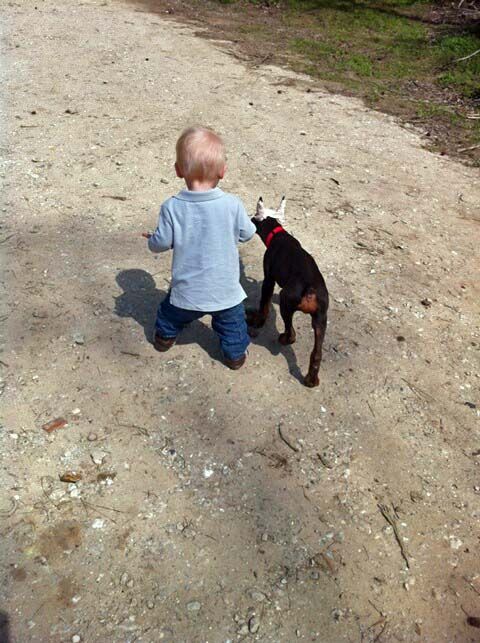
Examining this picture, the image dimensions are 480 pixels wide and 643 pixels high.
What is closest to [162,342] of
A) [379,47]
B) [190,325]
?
[190,325]

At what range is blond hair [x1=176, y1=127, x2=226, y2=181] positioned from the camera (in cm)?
291

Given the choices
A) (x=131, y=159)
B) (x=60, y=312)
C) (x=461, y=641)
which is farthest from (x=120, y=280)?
(x=461, y=641)

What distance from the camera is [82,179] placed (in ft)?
18.4

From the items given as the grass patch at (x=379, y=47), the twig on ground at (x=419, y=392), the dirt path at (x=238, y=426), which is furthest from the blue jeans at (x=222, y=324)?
the grass patch at (x=379, y=47)

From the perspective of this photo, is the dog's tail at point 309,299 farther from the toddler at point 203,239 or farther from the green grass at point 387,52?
the green grass at point 387,52

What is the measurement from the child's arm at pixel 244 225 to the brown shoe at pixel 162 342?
2.62 feet

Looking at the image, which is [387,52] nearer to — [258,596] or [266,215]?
[266,215]

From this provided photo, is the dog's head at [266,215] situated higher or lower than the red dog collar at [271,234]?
higher

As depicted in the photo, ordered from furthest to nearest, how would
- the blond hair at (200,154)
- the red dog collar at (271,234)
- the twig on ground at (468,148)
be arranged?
the twig on ground at (468,148) → the red dog collar at (271,234) → the blond hair at (200,154)

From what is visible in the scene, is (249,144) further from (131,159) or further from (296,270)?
(296,270)

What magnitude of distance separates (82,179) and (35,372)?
107 inches

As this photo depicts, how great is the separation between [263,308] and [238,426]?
36.3 inches

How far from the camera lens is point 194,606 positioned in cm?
246

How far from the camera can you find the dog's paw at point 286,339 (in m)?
3.74
